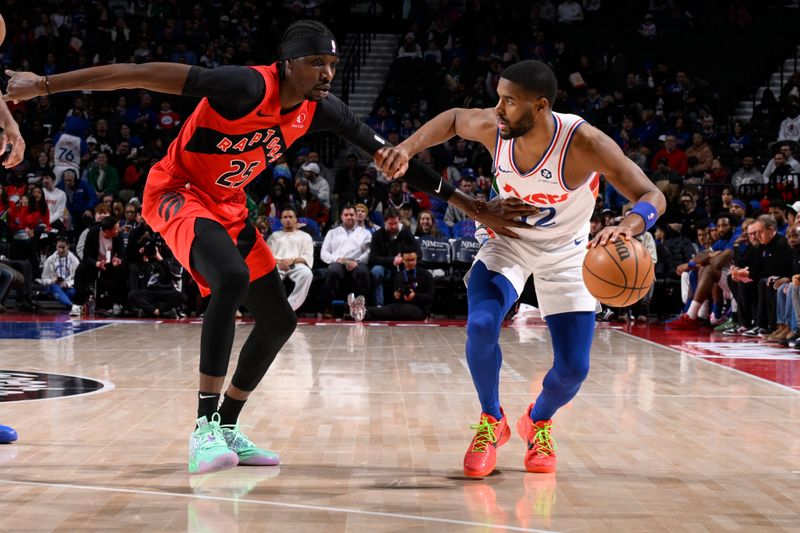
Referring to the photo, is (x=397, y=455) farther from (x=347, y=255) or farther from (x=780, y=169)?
(x=780, y=169)

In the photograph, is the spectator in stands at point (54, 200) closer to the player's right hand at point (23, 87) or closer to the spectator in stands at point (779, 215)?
the spectator in stands at point (779, 215)

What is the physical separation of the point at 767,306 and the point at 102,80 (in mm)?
9134

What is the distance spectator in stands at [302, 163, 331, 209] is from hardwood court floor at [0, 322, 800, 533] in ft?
23.1

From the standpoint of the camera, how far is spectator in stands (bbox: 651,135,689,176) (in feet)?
52.2

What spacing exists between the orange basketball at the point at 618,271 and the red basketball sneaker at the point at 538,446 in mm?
737

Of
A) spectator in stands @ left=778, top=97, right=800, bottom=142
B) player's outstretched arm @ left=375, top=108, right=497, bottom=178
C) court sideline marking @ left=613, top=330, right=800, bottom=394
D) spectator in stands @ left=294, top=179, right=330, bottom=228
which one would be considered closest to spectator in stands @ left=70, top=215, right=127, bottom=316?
spectator in stands @ left=294, top=179, right=330, bottom=228

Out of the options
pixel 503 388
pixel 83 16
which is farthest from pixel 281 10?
pixel 503 388

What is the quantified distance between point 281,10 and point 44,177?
24.4ft

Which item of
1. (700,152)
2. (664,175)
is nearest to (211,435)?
(664,175)

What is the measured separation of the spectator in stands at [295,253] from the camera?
1305 centimetres

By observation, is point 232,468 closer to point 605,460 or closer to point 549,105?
point 605,460

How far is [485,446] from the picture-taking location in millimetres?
4199

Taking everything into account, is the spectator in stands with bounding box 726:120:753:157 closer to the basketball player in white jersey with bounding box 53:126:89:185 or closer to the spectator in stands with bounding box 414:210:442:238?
the spectator in stands with bounding box 414:210:442:238

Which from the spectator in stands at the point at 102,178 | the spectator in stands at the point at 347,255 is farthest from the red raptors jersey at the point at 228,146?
the spectator in stands at the point at 102,178
